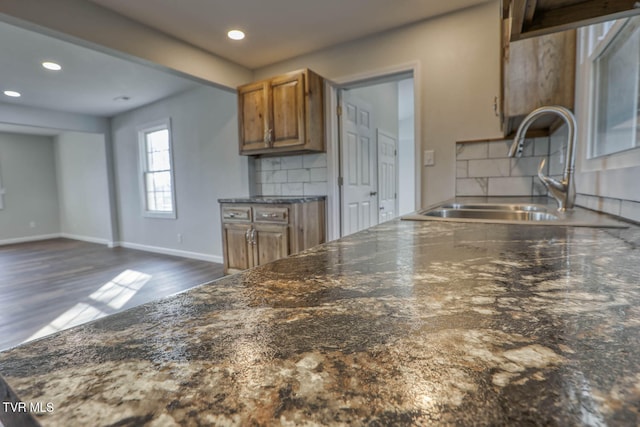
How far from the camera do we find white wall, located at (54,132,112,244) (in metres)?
5.98

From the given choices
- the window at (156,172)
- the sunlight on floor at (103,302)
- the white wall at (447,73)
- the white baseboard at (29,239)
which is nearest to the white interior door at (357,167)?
the white wall at (447,73)

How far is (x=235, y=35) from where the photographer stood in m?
2.72

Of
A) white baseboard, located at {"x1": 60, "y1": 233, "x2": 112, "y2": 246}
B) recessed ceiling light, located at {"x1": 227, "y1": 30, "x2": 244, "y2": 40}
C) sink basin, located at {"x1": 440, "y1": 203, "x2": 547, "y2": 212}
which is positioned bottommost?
white baseboard, located at {"x1": 60, "y1": 233, "x2": 112, "y2": 246}

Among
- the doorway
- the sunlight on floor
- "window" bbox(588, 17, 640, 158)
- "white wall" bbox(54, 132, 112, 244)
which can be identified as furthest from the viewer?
"white wall" bbox(54, 132, 112, 244)

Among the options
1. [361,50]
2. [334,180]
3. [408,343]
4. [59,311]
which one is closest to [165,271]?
[59,311]

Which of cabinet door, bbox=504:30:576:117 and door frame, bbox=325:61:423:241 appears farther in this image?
door frame, bbox=325:61:423:241

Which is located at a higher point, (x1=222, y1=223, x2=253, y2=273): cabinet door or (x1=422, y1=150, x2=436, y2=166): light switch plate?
(x1=422, y1=150, x2=436, y2=166): light switch plate

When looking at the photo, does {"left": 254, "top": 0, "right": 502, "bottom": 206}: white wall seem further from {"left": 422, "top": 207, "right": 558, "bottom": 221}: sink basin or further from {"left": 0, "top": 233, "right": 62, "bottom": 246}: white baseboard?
{"left": 0, "top": 233, "right": 62, "bottom": 246}: white baseboard

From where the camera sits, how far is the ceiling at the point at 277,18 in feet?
7.52

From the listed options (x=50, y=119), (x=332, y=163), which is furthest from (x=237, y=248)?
(x=50, y=119)

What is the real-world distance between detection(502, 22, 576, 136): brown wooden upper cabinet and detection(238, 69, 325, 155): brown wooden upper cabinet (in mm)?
1658

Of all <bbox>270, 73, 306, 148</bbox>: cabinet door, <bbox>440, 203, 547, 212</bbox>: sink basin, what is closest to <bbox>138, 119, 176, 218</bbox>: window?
<bbox>270, 73, 306, 148</bbox>: cabinet door

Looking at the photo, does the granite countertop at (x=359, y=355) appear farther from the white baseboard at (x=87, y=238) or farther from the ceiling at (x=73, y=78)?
the white baseboard at (x=87, y=238)

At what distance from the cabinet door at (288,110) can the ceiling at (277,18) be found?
355mm
